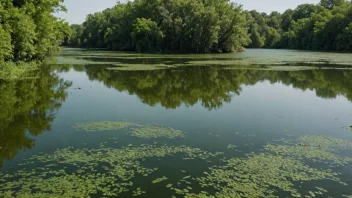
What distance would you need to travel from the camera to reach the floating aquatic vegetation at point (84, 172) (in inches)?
267

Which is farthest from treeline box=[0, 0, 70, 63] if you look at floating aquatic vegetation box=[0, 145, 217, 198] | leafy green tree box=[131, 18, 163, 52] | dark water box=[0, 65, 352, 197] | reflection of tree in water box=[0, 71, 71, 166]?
leafy green tree box=[131, 18, 163, 52]

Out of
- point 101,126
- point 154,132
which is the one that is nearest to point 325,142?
point 154,132

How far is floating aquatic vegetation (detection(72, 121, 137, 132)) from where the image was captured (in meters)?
11.4

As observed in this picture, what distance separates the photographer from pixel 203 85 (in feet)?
69.2

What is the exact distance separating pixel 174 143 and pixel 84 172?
121 inches

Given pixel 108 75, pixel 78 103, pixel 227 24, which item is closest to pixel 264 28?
pixel 227 24

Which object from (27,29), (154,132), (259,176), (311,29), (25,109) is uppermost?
(311,29)

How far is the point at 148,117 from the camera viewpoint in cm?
1301

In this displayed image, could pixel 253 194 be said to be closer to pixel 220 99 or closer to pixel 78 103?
pixel 220 99

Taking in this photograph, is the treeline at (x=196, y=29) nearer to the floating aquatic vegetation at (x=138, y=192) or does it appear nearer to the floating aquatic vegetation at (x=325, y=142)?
the floating aquatic vegetation at (x=325, y=142)

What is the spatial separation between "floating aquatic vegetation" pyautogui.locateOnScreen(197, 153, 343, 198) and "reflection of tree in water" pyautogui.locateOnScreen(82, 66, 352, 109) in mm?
6652

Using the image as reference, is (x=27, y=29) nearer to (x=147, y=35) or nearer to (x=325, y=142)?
(x=325, y=142)

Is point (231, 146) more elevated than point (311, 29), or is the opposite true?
point (311, 29)

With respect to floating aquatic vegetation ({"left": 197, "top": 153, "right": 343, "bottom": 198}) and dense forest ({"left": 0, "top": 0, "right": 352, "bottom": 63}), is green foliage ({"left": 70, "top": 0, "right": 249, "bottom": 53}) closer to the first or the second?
dense forest ({"left": 0, "top": 0, "right": 352, "bottom": 63})
